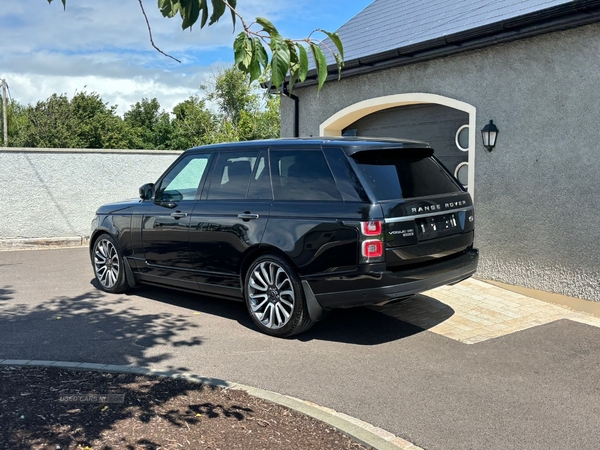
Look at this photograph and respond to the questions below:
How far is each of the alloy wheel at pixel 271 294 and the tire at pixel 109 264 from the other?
2.37m

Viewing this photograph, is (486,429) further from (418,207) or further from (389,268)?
(418,207)

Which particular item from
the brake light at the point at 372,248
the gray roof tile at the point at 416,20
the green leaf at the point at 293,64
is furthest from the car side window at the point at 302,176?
the gray roof tile at the point at 416,20

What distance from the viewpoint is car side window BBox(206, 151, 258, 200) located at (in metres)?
6.30

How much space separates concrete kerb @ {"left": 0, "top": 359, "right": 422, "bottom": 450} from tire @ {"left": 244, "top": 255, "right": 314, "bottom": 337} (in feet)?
4.01

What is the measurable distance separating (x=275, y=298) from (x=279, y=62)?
3483mm

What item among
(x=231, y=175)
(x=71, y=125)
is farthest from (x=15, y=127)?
(x=231, y=175)

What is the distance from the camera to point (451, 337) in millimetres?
5879

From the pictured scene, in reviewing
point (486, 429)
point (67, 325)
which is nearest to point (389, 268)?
point (486, 429)

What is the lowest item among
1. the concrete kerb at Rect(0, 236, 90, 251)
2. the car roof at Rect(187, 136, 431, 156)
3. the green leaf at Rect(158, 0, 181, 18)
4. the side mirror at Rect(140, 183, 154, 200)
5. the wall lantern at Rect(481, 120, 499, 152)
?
the concrete kerb at Rect(0, 236, 90, 251)

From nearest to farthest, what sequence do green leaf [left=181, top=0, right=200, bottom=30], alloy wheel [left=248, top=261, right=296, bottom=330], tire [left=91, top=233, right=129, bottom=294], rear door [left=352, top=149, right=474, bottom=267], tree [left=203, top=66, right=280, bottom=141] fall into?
green leaf [left=181, top=0, right=200, bottom=30]
rear door [left=352, top=149, right=474, bottom=267]
alloy wheel [left=248, top=261, right=296, bottom=330]
tire [left=91, top=233, right=129, bottom=294]
tree [left=203, top=66, right=280, bottom=141]

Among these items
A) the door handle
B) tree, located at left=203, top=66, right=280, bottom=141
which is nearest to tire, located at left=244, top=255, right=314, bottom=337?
the door handle

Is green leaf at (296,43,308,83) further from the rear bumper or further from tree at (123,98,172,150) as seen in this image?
tree at (123,98,172,150)

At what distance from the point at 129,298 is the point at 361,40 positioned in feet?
20.2

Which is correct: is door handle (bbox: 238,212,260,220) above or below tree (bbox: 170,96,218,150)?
below
